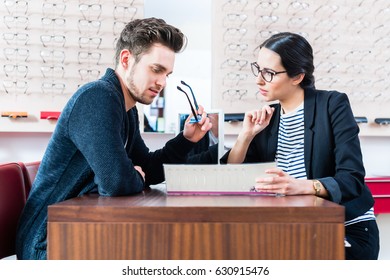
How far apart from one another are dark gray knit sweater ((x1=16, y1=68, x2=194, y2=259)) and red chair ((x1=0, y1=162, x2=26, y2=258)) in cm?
10

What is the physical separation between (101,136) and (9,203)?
1.39 feet

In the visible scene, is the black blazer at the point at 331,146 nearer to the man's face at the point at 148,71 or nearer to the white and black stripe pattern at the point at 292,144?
the white and black stripe pattern at the point at 292,144

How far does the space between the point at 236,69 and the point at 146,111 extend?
536 mm

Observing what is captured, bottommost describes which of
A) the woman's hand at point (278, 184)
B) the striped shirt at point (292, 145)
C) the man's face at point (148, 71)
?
the woman's hand at point (278, 184)

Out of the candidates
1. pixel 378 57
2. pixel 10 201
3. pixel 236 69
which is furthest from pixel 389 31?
pixel 10 201

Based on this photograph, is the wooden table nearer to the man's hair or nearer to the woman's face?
the man's hair

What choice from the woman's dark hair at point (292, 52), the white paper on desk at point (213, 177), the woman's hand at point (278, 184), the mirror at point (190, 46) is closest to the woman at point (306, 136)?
the woman's dark hair at point (292, 52)

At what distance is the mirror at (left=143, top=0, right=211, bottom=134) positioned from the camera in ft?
7.66

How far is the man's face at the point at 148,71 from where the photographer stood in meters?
1.25

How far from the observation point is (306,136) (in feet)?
4.53

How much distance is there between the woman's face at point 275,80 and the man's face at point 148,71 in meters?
0.39

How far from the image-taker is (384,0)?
2387 millimetres

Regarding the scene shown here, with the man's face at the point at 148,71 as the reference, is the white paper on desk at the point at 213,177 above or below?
below

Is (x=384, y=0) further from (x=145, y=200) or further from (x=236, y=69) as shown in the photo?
(x=145, y=200)
